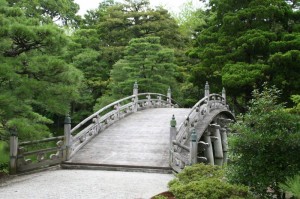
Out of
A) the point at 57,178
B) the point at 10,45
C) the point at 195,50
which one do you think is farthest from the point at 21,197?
the point at 195,50

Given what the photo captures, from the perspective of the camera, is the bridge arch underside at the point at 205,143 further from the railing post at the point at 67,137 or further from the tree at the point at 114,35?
the tree at the point at 114,35

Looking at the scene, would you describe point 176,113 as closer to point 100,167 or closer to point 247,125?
point 100,167

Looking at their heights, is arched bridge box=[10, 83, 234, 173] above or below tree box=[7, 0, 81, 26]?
Answer: below

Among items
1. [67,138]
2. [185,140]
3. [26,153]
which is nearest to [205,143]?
[185,140]

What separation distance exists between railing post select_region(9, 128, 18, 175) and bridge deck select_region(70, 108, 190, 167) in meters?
2.44

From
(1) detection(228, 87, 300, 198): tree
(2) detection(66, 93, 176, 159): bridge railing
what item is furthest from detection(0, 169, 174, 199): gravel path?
(1) detection(228, 87, 300, 198): tree

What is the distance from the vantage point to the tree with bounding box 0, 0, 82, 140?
8844 mm

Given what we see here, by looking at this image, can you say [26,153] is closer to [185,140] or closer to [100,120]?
[100,120]

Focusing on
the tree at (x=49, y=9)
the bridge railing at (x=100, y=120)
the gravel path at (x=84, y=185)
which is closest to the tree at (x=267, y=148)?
the gravel path at (x=84, y=185)

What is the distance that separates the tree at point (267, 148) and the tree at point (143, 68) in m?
16.7

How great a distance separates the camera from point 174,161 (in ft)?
38.4

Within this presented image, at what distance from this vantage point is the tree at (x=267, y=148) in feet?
21.4

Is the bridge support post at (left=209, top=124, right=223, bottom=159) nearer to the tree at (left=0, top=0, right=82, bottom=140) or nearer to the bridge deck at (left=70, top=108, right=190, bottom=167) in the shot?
the bridge deck at (left=70, top=108, right=190, bottom=167)

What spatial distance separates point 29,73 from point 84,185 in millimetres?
3236
